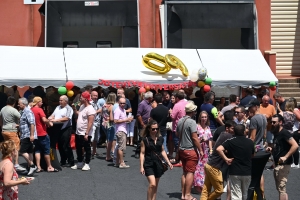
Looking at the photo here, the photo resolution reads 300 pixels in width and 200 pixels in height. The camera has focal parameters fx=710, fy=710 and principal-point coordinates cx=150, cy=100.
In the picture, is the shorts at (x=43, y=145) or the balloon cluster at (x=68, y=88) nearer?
the shorts at (x=43, y=145)

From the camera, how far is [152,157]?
11398mm

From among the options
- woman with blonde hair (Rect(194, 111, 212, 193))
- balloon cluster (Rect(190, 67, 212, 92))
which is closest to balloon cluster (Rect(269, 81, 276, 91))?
balloon cluster (Rect(190, 67, 212, 92))

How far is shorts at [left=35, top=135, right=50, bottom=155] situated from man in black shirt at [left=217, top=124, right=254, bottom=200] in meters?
4.97

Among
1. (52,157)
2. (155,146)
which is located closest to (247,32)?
(52,157)

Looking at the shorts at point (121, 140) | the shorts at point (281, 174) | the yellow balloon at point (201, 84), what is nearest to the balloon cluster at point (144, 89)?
the yellow balloon at point (201, 84)

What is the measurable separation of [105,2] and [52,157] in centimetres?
842

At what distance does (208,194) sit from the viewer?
11.4 metres

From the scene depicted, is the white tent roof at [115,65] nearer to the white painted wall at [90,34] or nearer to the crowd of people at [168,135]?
the crowd of people at [168,135]

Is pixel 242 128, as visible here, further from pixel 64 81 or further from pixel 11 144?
pixel 64 81

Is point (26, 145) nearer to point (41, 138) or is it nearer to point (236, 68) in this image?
point (41, 138)

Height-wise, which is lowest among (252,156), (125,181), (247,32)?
(125,181)

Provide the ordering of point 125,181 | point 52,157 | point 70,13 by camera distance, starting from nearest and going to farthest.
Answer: point 125,181, point 52,157, point 70,13

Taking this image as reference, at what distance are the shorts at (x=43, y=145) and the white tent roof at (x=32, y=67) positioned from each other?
2.88 meters

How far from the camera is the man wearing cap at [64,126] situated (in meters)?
15.0
